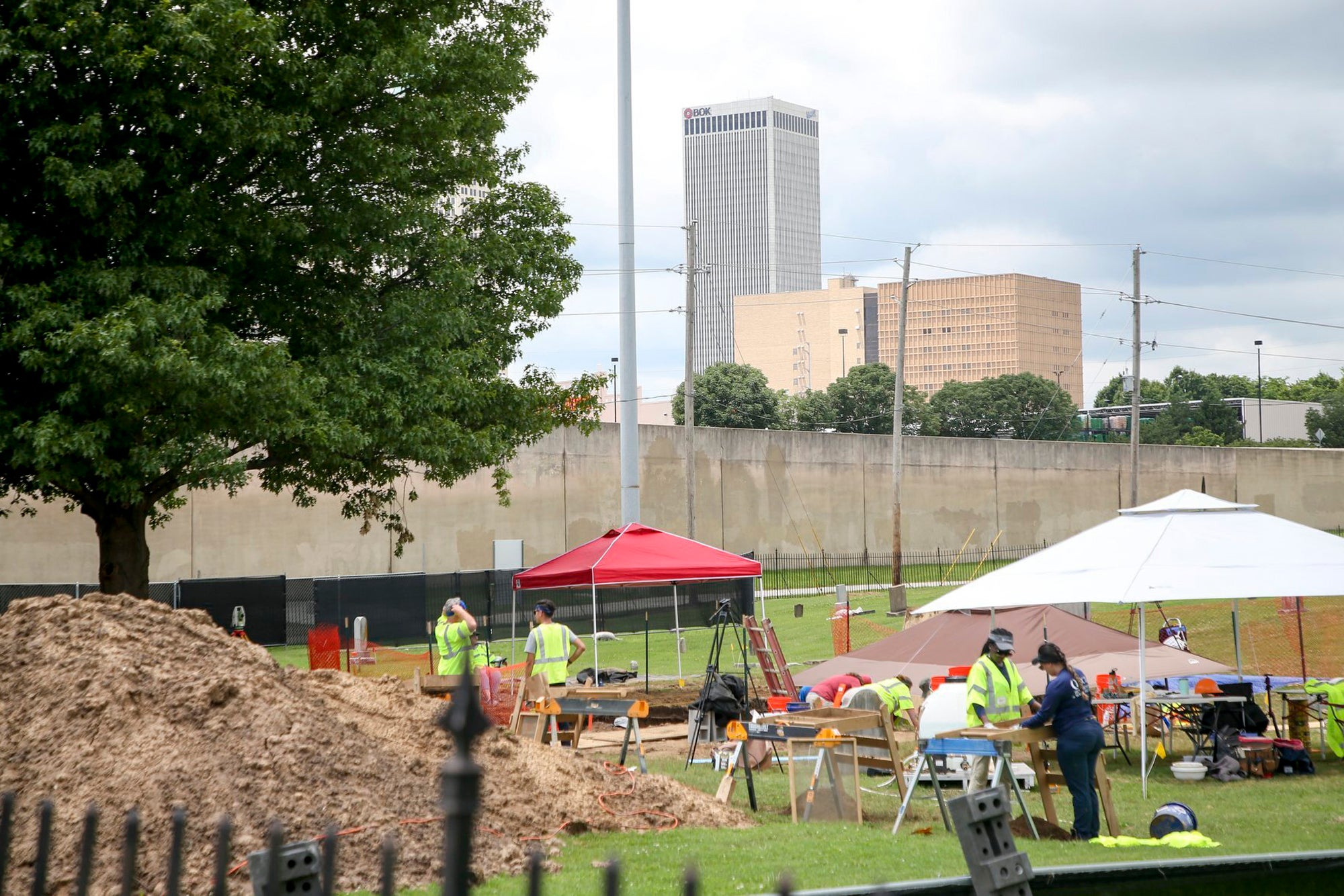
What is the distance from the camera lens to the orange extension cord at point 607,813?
8961mm

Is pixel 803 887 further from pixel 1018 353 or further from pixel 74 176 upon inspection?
pixel 1018 353

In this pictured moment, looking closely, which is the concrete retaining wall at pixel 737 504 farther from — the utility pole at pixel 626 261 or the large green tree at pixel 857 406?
the large green tree at pixel 857 406

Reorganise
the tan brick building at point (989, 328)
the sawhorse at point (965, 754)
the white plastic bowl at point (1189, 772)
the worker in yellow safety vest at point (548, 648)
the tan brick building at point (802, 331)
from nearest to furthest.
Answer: the sawhorse at point (965, 754)
the white plastic bowl at point (1189, 772)
the worker in yellow safety vest at point (548, 648)
the tan brick building at point (989, 328)
the tan brick building at point (802, 331)

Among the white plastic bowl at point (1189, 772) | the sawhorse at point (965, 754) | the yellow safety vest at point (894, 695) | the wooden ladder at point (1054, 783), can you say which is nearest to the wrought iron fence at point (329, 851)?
the sawhorse at point (965, 754)

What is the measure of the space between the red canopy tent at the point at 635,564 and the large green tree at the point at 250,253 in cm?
200

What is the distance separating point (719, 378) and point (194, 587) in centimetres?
5951

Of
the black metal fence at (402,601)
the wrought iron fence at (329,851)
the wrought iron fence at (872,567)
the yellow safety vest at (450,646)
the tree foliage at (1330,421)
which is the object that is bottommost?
the wrought iron fence at (872,567)

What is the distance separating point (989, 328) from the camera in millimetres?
177000

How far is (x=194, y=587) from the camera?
29250 millimetres

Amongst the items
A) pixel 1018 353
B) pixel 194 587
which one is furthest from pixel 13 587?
pixel 1018 353

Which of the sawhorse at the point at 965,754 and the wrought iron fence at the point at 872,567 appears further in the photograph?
the wrought iron fence at the point at 872,567

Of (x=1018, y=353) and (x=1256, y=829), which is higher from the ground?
(x=1018, y=353)

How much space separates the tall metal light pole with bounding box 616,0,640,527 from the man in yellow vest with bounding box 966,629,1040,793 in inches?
412

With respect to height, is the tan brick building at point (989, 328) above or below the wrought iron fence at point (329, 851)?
above
